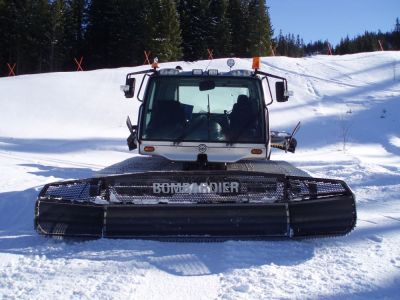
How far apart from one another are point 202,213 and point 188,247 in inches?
15.1

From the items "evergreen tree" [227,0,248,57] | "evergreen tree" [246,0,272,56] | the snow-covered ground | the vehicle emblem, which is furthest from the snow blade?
"evergreen tree" [227,0,248,57]

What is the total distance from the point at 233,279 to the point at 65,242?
1984mm

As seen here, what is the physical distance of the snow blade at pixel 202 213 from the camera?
525cm

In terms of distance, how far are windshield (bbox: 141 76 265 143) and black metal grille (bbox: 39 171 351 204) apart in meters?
0.86

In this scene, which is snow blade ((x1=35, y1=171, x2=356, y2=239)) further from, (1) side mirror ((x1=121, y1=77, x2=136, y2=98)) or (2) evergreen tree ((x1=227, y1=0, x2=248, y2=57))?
(2) evergreen tree ((x1=227, y1=0, x2=248, y2=57))

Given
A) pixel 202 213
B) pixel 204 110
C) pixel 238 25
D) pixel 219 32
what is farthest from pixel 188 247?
pixel 238 25

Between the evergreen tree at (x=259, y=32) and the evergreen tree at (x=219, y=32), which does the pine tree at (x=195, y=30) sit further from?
the evergreen tree at (x=259, y=32)

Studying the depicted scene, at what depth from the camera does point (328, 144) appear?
1795cm

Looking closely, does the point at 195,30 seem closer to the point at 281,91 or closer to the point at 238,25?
the point at 238,25

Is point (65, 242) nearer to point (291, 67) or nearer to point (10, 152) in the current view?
point (10, 152)

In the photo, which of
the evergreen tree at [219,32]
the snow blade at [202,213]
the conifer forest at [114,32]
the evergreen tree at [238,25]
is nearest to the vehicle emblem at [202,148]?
the snow blade at [202,213]

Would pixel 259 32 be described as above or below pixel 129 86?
above

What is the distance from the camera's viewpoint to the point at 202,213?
5.29 meters

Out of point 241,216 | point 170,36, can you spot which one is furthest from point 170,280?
point 170,36
